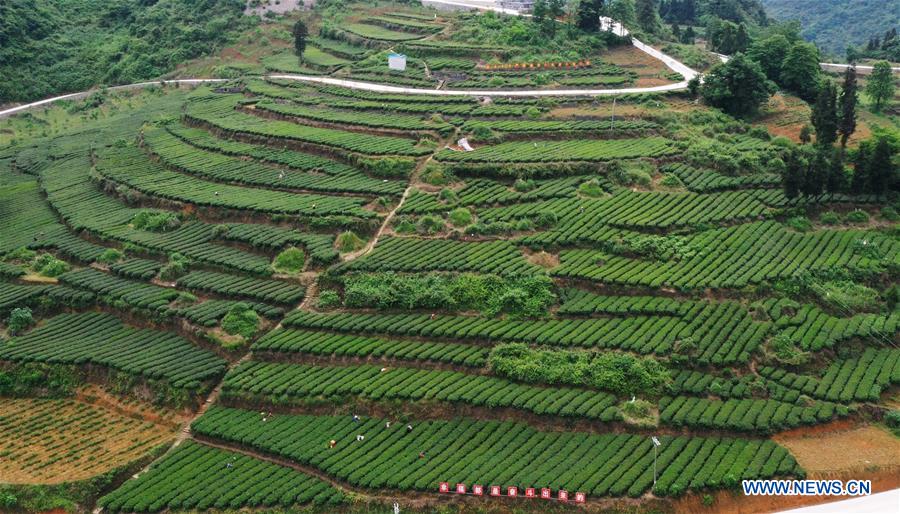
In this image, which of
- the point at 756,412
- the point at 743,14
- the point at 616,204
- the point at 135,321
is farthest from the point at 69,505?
the point at 743,14

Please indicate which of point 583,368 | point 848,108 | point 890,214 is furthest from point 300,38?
point 890,214

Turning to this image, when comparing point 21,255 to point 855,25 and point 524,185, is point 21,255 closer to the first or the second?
point 524,185

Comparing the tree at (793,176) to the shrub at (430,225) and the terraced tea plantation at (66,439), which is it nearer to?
the shrub at (430,225)

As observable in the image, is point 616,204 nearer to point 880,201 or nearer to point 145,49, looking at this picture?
point 880,201

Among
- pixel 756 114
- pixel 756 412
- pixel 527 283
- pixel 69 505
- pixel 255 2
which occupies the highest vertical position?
pixel 255 2

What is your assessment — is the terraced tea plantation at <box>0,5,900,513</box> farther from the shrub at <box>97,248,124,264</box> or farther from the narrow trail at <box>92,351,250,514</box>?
the shrub at <box>97,248,124,264</box>

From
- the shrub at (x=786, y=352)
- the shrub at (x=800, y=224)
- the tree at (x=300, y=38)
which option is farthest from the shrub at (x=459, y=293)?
the tree at (x=300, y=38)
